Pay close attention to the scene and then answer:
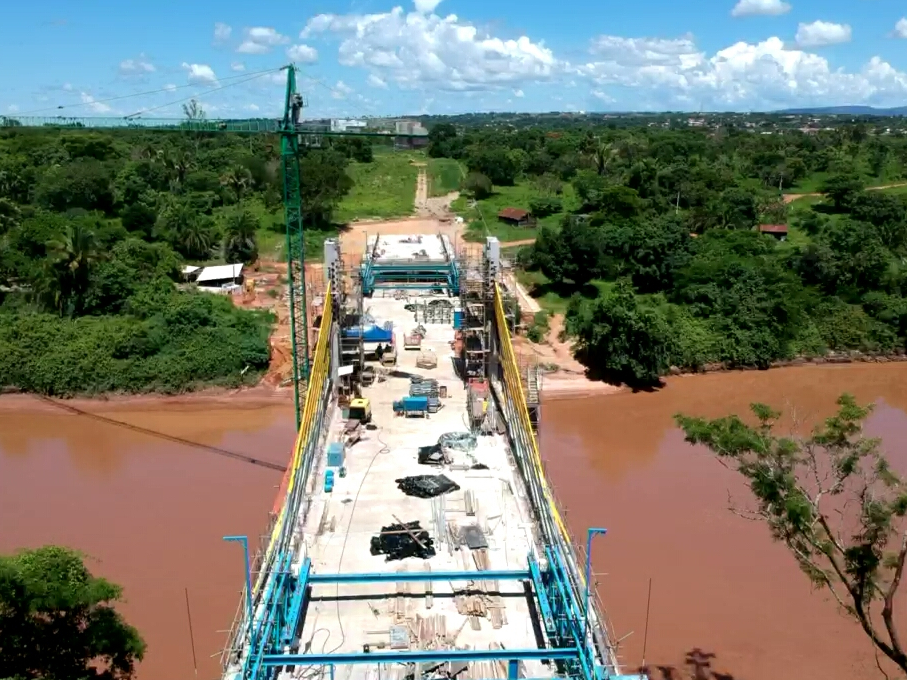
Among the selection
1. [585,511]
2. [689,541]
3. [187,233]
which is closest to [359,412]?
[585,511]

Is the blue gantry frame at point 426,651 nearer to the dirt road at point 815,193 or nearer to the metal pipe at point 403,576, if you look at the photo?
the metal pipe at point 403,576

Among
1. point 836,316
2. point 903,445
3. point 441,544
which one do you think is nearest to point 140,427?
point 441,544

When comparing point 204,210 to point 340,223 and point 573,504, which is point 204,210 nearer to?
point 340,223

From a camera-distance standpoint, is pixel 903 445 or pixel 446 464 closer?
pixel 446 464

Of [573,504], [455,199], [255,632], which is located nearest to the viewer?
[255,632]

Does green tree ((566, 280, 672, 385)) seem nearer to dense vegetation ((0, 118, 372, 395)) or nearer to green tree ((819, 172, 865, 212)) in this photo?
dense vegetation ((0, 118, 372, 395))

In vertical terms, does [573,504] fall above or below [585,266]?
below

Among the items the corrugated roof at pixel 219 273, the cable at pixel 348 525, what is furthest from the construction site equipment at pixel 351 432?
the corrugated roof at pixel 219 273
